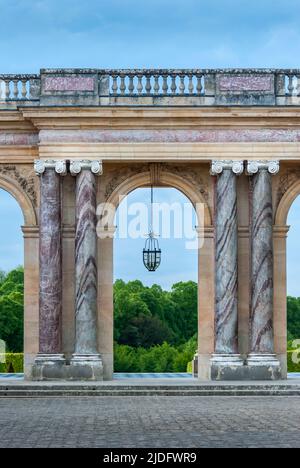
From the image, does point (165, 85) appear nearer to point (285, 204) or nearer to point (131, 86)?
point (131, 86)

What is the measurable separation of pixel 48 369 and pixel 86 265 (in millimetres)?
3909

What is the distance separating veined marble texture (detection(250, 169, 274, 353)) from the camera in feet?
140

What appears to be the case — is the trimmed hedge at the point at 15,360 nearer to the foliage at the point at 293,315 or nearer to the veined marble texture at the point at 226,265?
the veined marble texture at the point at 226,265

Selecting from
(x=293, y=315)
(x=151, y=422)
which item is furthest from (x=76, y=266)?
(x=293, y=315)

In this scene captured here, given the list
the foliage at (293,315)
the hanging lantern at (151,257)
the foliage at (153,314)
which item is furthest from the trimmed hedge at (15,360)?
the foliage at (293,315)

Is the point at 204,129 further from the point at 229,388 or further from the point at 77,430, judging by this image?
the point at 77,430

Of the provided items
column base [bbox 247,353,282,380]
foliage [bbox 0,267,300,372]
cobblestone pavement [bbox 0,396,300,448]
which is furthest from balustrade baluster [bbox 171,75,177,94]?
foliage [bbox 0,267,300,372]

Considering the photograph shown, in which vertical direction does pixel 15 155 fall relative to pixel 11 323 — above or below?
above

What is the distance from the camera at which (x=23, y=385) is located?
39.1 meters

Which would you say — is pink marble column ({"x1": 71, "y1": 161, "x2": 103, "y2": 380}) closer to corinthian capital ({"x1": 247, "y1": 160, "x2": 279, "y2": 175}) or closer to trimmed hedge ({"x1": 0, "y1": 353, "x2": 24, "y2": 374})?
corinthian capital ({"x1": 247, "y1": 160, "x2": 279, "y2": 175})

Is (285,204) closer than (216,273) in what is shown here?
No

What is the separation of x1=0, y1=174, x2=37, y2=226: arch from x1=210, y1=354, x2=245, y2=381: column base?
8396 mm

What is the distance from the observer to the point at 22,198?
1738 inches
